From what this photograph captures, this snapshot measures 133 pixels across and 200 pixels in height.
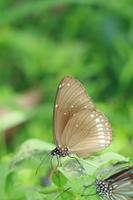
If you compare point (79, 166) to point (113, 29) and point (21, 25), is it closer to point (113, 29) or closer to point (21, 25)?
point (113, 29)

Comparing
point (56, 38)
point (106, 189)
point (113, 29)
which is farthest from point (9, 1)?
point (106, 189)

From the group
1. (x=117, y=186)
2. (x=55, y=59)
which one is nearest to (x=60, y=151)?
(x=117, y=186)

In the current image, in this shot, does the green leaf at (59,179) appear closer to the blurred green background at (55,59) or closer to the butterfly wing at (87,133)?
the butterfly wing at (87,133)

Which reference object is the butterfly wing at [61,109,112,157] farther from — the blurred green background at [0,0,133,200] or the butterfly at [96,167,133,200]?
the blurred green background at [0,0,133,200]

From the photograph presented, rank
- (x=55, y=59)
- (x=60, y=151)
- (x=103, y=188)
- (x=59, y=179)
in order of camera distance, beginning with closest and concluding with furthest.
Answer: (x=103, y=188) < (x=59, y=179) < (x=60, y=151) < (x=55, y=59)

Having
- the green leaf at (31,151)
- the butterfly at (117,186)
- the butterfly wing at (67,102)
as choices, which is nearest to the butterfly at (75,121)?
the butterfly wing at (67,102)

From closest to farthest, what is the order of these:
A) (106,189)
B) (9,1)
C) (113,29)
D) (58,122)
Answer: (106,189) → (58,122) → (113,29) → (9,1)

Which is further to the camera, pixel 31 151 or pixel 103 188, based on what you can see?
pixel 31 151

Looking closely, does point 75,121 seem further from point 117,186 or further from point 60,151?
point 117,186
